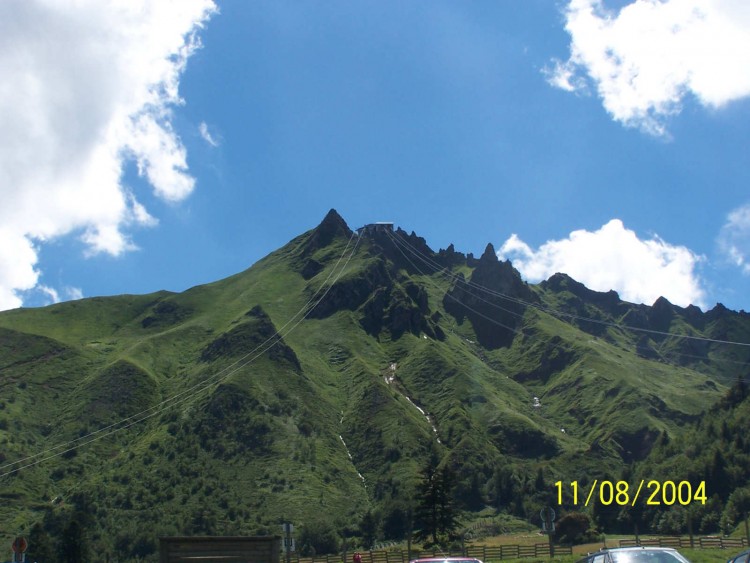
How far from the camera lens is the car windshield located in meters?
19.0

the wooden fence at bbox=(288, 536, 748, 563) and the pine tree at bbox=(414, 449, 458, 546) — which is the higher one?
the pine tree at bbox=(414, 449, 458, 546)

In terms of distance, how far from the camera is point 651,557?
19.2 metres

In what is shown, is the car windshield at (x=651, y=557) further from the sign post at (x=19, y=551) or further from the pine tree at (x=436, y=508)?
the pine tree at (x=436, y=508)

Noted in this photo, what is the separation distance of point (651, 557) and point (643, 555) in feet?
0.72

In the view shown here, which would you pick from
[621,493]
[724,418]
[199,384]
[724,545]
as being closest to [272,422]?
[199,384]

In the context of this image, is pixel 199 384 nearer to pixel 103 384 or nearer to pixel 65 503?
pixel 103 384

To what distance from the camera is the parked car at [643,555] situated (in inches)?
749

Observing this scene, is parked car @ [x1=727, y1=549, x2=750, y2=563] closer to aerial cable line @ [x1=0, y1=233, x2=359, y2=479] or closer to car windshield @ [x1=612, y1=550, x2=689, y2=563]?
car windshield @ [x1=612, y1=550, x2=689, y2=563]

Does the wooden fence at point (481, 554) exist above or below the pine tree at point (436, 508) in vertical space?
below

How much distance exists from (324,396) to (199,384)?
101 ft

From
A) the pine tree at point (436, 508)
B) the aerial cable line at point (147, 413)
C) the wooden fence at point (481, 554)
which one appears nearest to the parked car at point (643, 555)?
the wooden fence at point (481, 554)

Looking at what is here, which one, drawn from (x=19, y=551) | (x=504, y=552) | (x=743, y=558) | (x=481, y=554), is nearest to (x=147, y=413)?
(x=481, y=554)

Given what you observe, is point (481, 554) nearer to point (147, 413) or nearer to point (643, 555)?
point (643, 555)

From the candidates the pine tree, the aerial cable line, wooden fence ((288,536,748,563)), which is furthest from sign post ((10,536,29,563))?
the aerial cable line
